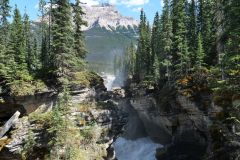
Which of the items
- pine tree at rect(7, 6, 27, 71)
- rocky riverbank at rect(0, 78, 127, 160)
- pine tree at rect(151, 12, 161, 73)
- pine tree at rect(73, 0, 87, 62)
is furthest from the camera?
pine tree at rect(151, 12, 161, 73)

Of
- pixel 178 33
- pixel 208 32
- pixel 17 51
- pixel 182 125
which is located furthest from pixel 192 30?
pixel 17 51

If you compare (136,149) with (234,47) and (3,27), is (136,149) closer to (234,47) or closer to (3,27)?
(3,27)

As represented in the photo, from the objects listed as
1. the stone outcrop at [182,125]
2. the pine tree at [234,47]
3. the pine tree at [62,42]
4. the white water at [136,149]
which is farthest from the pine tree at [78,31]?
the pine tree at [234,47]

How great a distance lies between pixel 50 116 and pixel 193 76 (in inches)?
927

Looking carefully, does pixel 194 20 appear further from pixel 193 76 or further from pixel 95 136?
pixel 95 136

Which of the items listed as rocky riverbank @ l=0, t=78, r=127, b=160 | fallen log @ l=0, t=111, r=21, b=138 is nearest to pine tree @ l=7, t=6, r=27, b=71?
rocky riverbank @ l=0, t=78, r=127, b=160

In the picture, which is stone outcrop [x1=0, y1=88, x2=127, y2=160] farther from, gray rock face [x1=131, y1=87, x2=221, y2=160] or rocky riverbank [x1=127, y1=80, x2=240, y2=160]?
rocky riverbank [x1=127, y1=80, x2=240, y2=160]

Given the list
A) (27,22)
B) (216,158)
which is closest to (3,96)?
(216,158)

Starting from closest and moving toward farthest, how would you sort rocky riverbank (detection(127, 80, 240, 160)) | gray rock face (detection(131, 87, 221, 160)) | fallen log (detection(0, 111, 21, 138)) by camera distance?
fallen log (detection(0, 111, 21, 138)) → rocky riverbank (detection(127, 80, 240, 160)) → gray rock face (detection(131, 87, 221, 160))

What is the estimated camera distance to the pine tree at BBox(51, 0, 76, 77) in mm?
50250

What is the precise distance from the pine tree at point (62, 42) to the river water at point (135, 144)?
22.9 m

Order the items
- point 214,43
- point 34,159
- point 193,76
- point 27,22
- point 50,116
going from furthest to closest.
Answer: point 27,22 < point 214,43 < point 193,76 < point 50,116 < point 34,159

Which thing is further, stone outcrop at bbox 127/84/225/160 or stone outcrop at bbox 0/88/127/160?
stone outcrop at bbox 127/84/225/160

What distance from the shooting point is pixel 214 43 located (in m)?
63.8
